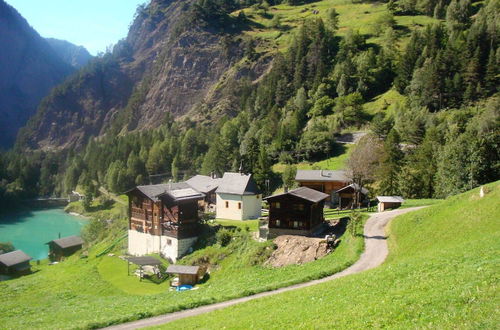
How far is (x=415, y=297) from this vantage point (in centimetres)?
1348

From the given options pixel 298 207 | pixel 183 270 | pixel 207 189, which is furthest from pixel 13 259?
pixel 298 207

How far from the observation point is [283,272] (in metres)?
31.0

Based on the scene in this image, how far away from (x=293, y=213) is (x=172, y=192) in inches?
634

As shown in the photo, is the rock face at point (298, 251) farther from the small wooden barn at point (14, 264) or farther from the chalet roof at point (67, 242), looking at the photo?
the chalet roof at point (67, 242)

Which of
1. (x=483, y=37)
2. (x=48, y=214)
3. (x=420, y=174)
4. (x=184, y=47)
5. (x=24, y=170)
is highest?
(x=184, y=47)

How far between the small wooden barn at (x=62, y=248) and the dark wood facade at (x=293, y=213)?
41022 millimetres

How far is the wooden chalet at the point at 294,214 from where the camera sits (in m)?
39.4

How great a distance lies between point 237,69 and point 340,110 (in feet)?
224

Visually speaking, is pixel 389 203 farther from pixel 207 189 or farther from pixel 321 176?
pixel 207 189

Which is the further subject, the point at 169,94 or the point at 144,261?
the point at 169,94

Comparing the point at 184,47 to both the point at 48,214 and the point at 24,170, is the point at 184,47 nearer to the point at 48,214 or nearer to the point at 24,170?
the point at 24,170

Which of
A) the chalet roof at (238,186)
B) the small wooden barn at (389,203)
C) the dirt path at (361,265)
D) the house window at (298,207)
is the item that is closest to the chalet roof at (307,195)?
the house window at (298,207)

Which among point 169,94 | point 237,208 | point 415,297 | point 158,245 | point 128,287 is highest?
point 169,94

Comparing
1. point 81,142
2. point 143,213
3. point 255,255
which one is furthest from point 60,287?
point 81,142
